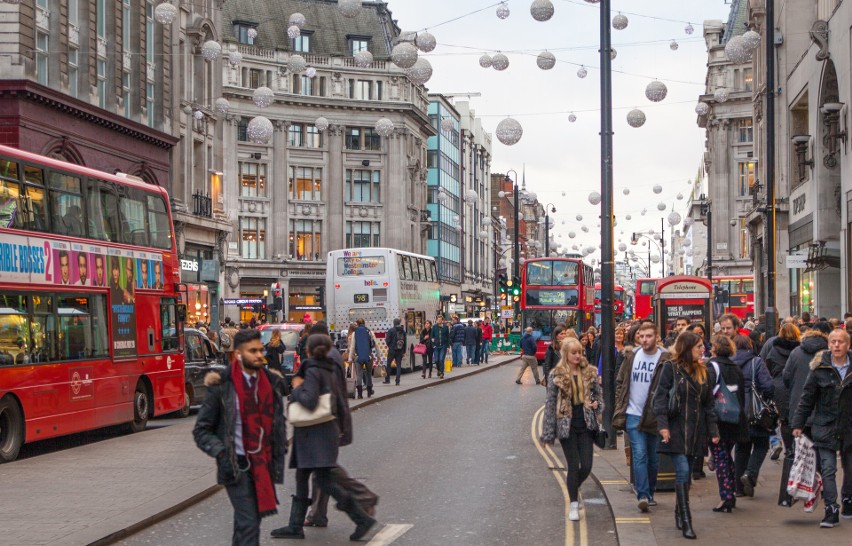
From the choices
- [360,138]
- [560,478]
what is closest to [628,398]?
[560,478]

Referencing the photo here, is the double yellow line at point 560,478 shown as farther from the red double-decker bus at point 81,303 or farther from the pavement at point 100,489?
the red double-decker bus at point 81,303

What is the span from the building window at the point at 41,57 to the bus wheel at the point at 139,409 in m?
15.8

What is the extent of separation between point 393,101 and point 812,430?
73.7m

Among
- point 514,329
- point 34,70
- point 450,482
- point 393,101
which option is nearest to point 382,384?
point 34,70

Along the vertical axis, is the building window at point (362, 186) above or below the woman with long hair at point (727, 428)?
above

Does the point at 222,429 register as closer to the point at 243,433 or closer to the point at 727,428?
the point at 243,433

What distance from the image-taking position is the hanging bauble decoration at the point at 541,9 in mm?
20719

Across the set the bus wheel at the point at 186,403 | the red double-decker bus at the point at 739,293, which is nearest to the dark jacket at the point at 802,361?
the bus wheel at the point at 186,403

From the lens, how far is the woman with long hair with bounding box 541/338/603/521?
36.5 ft

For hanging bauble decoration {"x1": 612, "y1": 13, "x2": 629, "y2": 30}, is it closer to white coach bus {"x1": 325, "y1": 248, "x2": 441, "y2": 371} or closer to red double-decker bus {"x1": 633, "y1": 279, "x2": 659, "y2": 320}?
white coach bus {"x1": 325, "y1": 248, "x2": 441, "y2": 371}

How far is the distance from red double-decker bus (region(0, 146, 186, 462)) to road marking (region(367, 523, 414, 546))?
7.21 m

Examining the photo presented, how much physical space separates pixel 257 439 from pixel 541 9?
14.0m

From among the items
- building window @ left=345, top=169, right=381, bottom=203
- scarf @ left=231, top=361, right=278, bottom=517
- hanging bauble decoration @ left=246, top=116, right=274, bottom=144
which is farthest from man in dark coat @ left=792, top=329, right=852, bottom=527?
building window @ left=345, top=169, right=381, bottom=203

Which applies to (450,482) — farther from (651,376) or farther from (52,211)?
(52,211)
